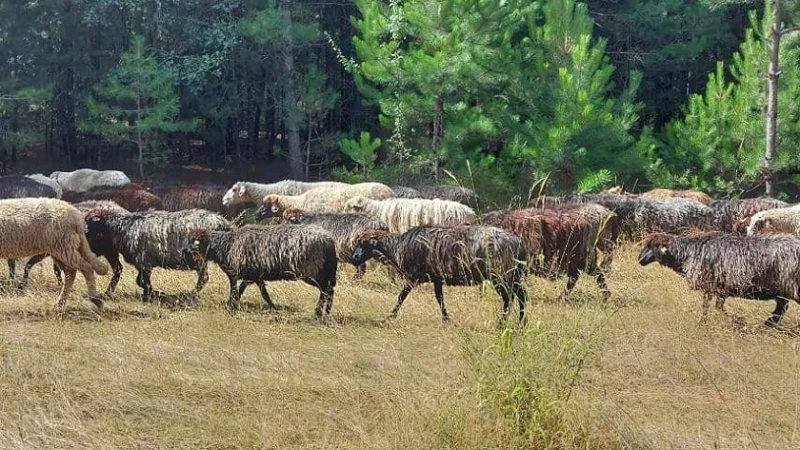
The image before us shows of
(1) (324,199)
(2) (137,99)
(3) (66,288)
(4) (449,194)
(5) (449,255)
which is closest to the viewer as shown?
(5) (449,255)

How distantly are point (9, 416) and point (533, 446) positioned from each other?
10.8 feet

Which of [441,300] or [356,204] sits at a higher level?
[356,204]

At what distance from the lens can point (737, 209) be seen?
13570 millimetres

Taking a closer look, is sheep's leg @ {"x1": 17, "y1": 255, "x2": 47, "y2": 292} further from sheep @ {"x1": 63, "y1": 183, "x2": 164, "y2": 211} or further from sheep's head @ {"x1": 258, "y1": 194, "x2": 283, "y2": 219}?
sheep @ {"x1": 63, "y1": 183, "x2": 164, "y2": 211}

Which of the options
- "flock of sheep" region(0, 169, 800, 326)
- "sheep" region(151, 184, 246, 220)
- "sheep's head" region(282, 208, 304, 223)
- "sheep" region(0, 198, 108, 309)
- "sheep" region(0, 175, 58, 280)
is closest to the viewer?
"flock of sheep" region(0, 169, 800, 326)

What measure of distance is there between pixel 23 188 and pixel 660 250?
1190cm

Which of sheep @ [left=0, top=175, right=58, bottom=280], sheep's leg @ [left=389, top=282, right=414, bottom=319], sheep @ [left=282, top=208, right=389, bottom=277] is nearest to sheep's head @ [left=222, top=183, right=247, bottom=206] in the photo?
sheep @ [left=0, top=175, right=58, bottom=280]

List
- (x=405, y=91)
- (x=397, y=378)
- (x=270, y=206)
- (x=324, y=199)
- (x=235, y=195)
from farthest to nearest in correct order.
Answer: (x=405, y=91), (x=235, y=195), (x=324, y=199), (x=270, y=206), (x=397, y=378)

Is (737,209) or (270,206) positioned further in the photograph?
(270,206)

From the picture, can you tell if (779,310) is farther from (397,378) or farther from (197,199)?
(197,199)

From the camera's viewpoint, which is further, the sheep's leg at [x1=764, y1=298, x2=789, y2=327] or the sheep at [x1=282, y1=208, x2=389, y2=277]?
the sheep at [x1=282, y1=208, x2=389, y2=277]

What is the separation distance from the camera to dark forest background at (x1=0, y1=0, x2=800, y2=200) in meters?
18.8

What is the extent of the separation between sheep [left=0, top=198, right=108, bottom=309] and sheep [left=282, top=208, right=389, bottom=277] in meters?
2.77

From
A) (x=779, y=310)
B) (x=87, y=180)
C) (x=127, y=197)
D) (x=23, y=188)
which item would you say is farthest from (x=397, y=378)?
(x=87, y=180)
